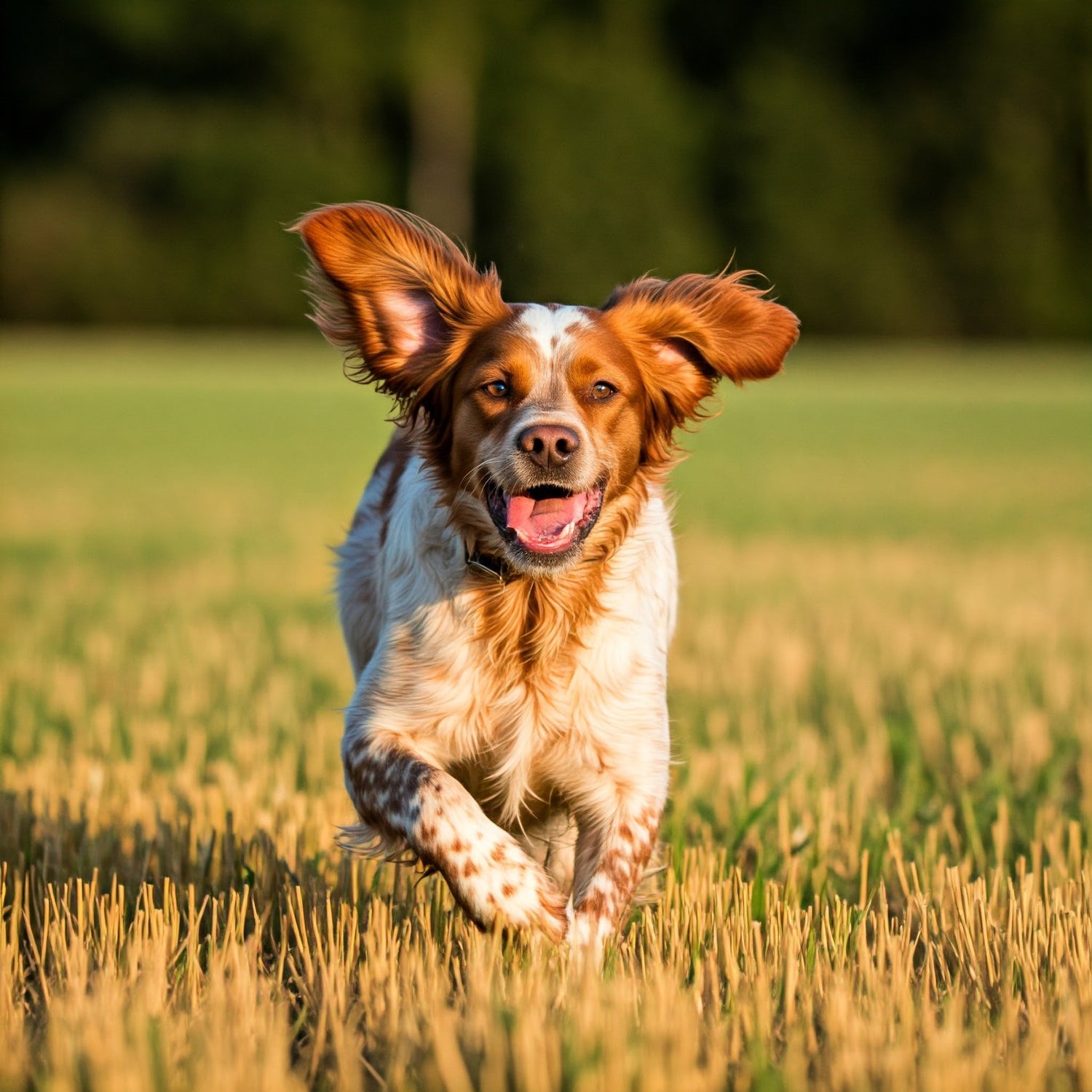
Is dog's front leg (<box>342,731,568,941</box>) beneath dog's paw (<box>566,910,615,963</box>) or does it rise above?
above

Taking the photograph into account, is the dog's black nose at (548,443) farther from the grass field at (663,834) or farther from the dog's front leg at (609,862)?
the grass field at (663,834)

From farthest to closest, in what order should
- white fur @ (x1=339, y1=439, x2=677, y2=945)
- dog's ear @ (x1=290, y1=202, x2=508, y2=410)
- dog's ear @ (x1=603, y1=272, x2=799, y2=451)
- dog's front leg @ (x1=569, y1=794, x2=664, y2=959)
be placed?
dog's ear @ (x1=603, y1=272, x2=799, y2=451)
dog's ear @ (x1=290, y1=202, x2=508, y2=410)
white fur @ (x1=339, y1=439, x2=677, y2=945)
dog's front leg @ (x1=569, y1=794, x2=664, y2=959)

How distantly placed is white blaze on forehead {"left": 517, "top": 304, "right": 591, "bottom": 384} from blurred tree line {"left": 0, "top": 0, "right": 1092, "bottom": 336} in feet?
111

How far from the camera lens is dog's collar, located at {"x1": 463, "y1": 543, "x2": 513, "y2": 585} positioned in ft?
10.6

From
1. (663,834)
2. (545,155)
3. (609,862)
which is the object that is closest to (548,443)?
(609,862)

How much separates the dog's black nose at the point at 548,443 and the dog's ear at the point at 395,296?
44 cm

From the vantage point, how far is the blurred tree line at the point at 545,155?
124 ft

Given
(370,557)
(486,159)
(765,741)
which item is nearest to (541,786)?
(370,557)

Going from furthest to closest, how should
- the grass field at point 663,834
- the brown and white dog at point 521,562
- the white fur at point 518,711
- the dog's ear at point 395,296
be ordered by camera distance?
the dog's ear at point 395,296 → the white fur at point 518,711 → the brown and white dog at point 521,562 → the grass field at point 663,834

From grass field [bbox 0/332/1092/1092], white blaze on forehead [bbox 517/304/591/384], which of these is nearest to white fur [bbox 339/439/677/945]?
grass field [bbox 0/332/1092/1092]

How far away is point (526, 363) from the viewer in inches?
127

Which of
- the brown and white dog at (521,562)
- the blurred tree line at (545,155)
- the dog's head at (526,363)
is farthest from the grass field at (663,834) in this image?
the blurred tree line at (545,155)

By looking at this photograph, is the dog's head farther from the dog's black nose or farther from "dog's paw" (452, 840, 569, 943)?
"dog's paw" (452, 840, 569, 943)

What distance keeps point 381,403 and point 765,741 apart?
1767 cm
